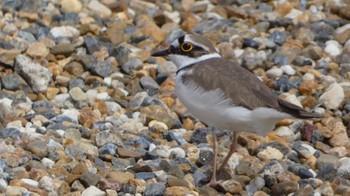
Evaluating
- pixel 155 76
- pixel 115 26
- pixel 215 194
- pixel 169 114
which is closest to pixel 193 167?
pixel 215 194

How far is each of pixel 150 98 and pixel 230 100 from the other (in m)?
1.88

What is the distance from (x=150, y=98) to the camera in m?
8.77

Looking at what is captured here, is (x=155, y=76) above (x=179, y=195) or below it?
below

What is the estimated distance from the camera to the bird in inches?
273

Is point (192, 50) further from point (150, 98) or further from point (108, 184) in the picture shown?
point (108, 184)

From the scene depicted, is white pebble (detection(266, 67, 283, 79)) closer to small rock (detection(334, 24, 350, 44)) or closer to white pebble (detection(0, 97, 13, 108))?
small rock (detection(334, 24, 350, 44))

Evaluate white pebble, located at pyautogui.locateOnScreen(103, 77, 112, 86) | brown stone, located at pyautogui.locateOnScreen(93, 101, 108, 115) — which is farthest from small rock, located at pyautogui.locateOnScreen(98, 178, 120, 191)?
white pebble, located at pyautogui.locateOnScreen(103, 77, 112, 86)

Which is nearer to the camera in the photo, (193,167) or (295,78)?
(193,167)

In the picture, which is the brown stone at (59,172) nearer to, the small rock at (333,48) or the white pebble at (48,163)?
the white pebble at (48,163)

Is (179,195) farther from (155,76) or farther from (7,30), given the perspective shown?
(7,30)

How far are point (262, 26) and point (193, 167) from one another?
11.4 ft

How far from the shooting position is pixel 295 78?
9422 millimetres

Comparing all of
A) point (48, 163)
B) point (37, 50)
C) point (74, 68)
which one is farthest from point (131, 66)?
point (48, 163)

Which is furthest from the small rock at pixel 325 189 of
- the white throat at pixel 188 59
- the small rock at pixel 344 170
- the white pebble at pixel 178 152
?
the white throat at pixel 188 59
